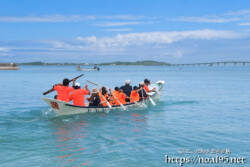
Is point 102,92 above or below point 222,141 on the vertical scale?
above

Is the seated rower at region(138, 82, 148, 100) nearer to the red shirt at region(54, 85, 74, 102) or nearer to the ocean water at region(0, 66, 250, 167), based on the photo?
the ocean water at region(0, 66, 250, 167)

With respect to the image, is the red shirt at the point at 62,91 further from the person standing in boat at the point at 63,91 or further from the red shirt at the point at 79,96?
the red shirt at the point at 79,96

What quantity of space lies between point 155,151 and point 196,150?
5.29ft

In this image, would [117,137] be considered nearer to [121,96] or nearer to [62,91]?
[62,91]

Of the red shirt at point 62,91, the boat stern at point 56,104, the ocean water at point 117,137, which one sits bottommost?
the ocean water at point 117,137

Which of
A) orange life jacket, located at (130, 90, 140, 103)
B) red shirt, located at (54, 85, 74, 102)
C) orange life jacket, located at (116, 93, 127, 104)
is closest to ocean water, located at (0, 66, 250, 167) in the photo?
orange life jacket, located at (116, 93, 127, 104)

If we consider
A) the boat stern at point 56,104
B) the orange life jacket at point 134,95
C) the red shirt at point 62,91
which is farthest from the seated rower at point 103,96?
the boat stern at point 56,104

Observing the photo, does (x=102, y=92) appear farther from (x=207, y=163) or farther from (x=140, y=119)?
(x=207, y=163)

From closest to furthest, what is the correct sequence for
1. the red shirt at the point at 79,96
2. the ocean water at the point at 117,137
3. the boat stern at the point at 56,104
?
the ocean water at the point at 117,137, the boat stern at the point at 56,104, the red shirt at the point at 79,96

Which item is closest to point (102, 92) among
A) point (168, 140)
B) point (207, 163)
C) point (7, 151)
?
point (168, 140)

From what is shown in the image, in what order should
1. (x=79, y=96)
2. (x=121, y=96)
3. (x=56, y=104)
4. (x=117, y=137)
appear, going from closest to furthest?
(x=117, y=137) < (x=56, y=104) < (x=79, y=96) < (x=121, y=96)

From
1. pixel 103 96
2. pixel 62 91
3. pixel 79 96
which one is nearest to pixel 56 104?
pixel 62 91

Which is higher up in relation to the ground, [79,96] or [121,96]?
[79,96]

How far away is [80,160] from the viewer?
9789 mm
